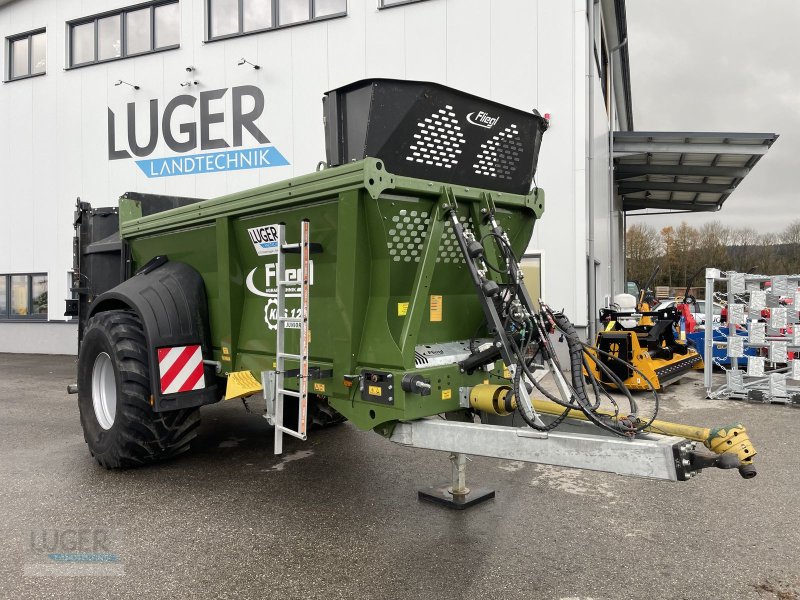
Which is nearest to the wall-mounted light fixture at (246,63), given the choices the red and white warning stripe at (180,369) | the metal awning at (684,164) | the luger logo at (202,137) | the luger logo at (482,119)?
the luger logo at (202,137)

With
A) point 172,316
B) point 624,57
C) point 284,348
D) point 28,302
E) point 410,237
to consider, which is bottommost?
point 284,348

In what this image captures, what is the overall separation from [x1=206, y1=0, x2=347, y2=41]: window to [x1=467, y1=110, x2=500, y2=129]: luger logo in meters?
9.17

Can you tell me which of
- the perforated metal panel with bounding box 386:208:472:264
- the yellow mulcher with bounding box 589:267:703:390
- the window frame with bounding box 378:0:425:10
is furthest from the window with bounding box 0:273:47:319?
the perforated metal panel with bounding box 386:208:472:264

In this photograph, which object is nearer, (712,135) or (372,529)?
(372,529)

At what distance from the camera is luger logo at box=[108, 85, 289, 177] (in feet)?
42.3

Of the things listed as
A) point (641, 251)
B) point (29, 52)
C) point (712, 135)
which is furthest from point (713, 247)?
point (29, 52)

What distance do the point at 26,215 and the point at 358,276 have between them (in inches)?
572

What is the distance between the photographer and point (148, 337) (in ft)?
15.5

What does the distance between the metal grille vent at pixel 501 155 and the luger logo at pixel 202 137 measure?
9.08m

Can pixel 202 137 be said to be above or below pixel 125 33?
below

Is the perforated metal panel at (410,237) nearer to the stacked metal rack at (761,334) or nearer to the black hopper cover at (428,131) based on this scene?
the black hopper cover at (428,131)

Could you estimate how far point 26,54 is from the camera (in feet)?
51.7

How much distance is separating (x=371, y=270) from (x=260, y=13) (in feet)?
36.3

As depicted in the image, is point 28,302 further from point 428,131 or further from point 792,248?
point 792,248
